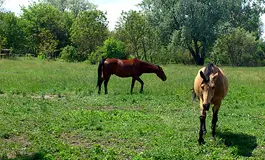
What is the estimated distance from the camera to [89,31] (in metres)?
49.4

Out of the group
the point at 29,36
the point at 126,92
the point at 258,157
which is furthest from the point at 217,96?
the point at 29,36

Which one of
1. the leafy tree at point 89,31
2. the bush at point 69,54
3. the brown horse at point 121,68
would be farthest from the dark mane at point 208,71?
the leafy tree at point 89,31

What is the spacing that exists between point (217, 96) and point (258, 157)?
181 cm

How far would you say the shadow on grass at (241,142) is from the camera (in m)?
7.31

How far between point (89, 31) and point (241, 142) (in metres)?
43.2

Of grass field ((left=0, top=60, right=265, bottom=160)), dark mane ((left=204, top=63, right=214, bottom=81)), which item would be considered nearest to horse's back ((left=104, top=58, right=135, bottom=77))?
grass field ((left=0, top=60, right=265, bottom=160))

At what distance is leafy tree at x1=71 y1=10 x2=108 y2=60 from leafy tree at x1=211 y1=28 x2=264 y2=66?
1677cm

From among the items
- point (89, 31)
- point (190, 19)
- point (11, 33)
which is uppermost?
point (190, 19)

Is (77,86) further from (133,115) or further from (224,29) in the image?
(224,29)

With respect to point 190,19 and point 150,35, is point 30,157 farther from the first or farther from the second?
point 150,35

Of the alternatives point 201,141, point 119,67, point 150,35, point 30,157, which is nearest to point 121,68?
point 119,67

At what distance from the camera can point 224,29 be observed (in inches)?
1657

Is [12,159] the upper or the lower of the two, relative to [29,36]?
lower

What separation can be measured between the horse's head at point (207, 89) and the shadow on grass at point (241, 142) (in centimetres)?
117
